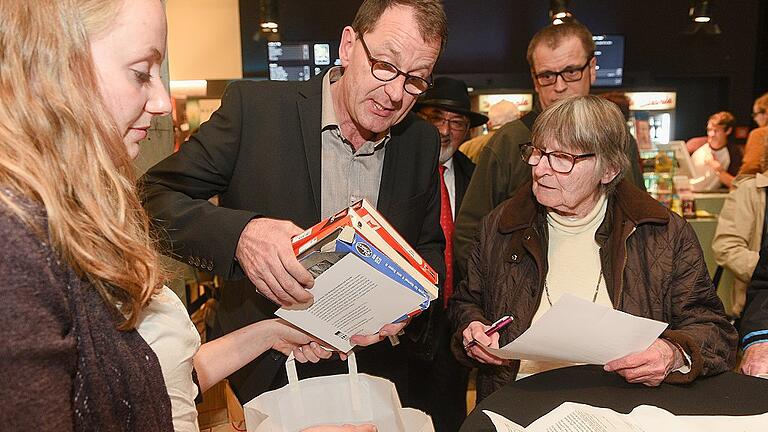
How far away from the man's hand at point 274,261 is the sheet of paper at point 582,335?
1.56 feet

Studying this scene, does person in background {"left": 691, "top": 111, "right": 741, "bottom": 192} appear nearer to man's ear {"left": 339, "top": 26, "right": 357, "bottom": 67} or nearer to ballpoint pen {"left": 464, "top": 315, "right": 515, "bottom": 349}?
ballpoint pen {"left": 464, "top": 315, "right": 515, "bottom": 349}

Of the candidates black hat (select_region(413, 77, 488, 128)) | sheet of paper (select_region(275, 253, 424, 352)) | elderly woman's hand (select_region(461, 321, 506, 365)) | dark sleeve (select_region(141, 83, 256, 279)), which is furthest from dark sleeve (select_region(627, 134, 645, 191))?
dark sleeve (select_region(141, 83, 256, 279))

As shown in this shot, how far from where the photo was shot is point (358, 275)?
136 cm

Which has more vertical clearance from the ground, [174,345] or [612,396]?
[174,345]

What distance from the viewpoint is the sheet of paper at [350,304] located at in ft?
4.47

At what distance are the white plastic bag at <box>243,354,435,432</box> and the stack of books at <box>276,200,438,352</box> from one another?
13 cm

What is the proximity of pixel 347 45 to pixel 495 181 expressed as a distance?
102 centimetres

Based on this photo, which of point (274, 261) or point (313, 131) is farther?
point (313, 131)

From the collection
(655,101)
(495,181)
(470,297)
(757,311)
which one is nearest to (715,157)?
(655,101)

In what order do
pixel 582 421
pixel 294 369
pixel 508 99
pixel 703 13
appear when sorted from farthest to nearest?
pixel 508 99 < pixel 703 13 < pixel 294 369 < pixel 582 421

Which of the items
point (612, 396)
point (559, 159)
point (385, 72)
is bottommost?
point (612, 396)

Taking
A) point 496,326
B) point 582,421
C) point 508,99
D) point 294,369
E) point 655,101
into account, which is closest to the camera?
point 582,421

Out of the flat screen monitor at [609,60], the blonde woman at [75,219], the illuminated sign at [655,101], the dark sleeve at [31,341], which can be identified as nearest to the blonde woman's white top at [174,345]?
the blonde woman at [75,219]

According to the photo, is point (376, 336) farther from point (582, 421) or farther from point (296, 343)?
point (582, 421)
